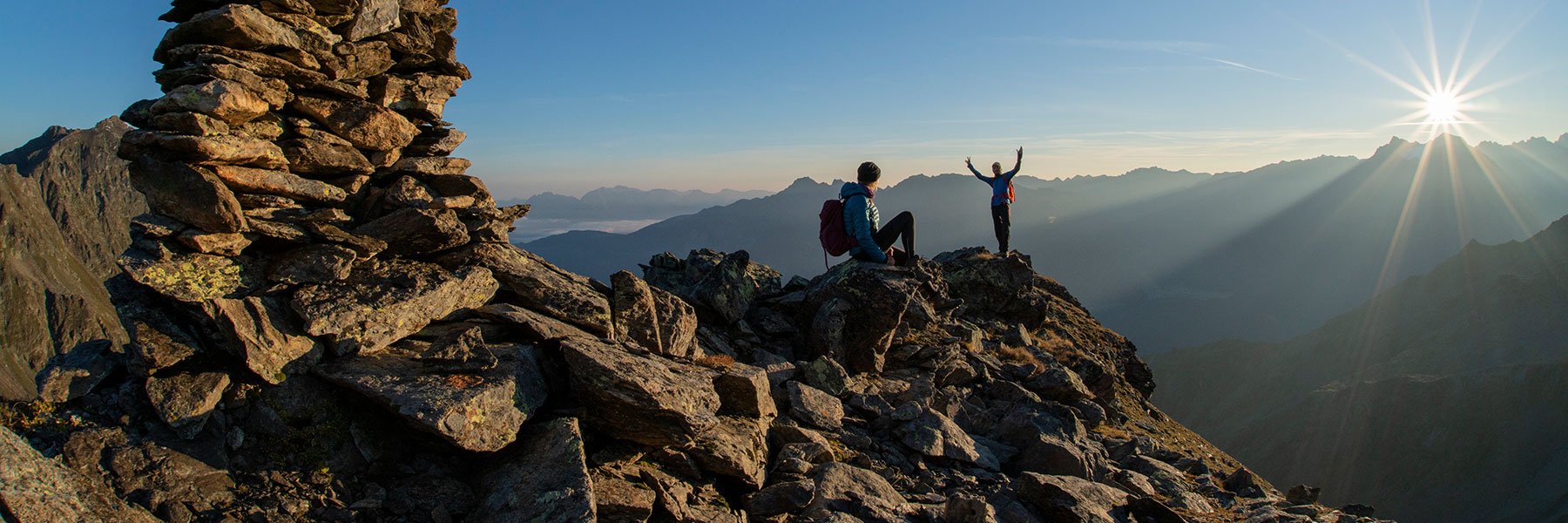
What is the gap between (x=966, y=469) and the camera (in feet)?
43.2

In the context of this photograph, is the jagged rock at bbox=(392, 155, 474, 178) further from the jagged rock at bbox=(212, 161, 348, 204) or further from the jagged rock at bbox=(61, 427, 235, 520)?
the jagged rock at bbox=(61, 427, 235, 520)

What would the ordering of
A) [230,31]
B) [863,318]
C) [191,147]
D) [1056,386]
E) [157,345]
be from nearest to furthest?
[157,345] < [191,147] < [230,31] < [863,318] < [1056,386]

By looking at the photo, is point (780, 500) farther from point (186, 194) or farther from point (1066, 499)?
point (186, 194)

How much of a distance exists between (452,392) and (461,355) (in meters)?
0.88

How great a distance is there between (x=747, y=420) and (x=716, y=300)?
667cm

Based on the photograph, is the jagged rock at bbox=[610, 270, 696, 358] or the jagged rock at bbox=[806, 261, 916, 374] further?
the jagged rock at bbox=[806, 261, 916, 374]

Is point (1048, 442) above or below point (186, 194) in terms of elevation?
below

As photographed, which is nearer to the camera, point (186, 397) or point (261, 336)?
point (186, 397)

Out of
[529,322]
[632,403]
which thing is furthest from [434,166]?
[632,403]

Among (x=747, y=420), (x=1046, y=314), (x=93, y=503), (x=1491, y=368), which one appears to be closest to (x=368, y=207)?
(x=93, y=503)

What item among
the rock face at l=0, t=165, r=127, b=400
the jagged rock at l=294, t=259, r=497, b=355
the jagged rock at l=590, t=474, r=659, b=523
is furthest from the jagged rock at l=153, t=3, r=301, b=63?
the rock face at l=0, t=165, r=127, b=400

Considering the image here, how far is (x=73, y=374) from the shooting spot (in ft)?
24.7

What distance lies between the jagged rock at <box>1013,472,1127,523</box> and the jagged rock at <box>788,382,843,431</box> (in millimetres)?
3496

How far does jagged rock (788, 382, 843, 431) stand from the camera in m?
12.9
